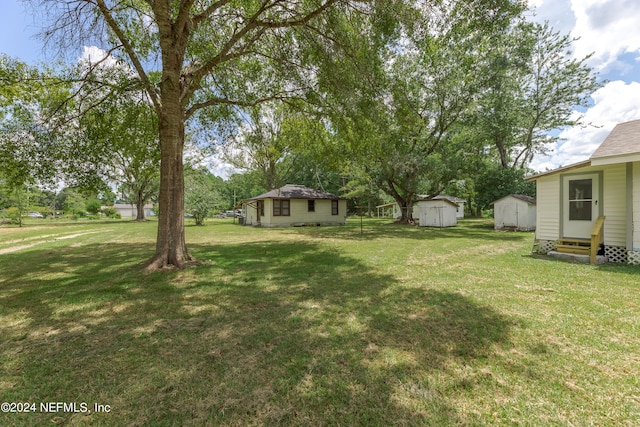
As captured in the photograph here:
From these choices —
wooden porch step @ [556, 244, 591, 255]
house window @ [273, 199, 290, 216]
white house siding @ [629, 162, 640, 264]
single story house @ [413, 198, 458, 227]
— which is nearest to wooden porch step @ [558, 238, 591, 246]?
wooden porch step @ [556, 244, 591, 255]

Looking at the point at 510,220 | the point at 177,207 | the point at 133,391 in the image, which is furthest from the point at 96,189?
the point at 510,220

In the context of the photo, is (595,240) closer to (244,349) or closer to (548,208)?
(548,208)

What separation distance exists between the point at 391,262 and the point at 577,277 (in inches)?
156

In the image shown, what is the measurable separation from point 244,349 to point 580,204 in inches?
410

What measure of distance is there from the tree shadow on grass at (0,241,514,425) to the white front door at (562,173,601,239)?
6.67 metres

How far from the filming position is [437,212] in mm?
21297

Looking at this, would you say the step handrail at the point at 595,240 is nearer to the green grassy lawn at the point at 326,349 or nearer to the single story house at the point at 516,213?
the green grassy lawn at the point at 326,349

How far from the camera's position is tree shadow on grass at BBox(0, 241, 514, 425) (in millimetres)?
2127

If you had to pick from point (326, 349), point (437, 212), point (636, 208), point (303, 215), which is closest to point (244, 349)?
point (326, 349)

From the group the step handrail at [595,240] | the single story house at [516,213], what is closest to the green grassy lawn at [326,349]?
the step handrail at [595,240]

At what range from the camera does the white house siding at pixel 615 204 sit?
7469 millimetres

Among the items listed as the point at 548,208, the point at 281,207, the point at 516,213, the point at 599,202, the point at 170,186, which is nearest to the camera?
the point at 170,186

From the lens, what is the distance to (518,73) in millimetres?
20844

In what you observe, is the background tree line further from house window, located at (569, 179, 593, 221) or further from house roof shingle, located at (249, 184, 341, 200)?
house roof shingle, located at (249, 184, 341, 200)
